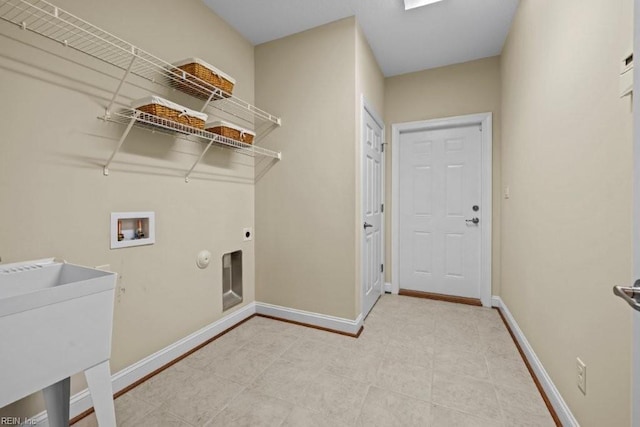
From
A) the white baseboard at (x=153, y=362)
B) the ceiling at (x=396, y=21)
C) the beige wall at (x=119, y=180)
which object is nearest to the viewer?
the beige wall at (x=119, y=180)

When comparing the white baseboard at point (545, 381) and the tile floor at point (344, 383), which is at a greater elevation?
the white baseboard at point (545, 381)

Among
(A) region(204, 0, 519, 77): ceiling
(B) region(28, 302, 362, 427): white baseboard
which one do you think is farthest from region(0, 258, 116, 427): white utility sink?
(A) region(204, 0, 519, 77): ceiling

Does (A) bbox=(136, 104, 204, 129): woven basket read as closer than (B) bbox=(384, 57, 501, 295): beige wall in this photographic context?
Yes

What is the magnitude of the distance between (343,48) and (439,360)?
97.5 inches

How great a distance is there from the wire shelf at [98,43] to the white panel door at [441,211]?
218cm

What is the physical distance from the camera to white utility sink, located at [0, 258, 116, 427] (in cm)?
81

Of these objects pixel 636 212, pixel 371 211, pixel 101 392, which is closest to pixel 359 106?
pixel 371 211

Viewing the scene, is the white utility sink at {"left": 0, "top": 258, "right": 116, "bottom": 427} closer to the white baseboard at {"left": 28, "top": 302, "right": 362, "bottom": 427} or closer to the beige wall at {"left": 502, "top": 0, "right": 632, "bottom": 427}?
the white baseboard at {"left": 28, "top": 302, "right": 362, "bottom": 427}

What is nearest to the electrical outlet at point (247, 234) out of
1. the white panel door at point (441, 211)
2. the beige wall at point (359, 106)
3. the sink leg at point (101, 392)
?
the beige wall at point (359, 106)

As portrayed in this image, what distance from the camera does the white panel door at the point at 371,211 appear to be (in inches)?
101

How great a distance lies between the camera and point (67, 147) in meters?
1.36

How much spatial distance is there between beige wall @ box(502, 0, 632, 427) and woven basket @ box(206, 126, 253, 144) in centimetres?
194

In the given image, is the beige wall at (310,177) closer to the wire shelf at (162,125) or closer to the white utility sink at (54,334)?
the wire shelf at (162,125)

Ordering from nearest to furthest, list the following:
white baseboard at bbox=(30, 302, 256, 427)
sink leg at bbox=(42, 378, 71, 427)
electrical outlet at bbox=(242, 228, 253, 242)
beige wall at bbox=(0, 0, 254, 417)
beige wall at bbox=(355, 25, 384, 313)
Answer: sink leg at bbox=(42, 378, 71, 427), beige wall at bbox=(0, 0, 254, 417), white baseboard at bbox=(30, 302, 256, 427), beige wall at bbox=(355, 25, 384, 313), electrical outlet at bbox=(242, 228, 253, 242)
